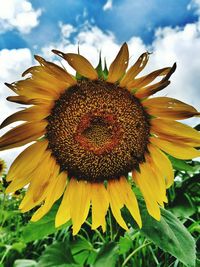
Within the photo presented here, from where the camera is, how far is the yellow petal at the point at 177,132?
987 millimetres

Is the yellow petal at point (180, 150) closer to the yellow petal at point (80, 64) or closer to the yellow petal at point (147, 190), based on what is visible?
the yellow petal at point (147, 190)

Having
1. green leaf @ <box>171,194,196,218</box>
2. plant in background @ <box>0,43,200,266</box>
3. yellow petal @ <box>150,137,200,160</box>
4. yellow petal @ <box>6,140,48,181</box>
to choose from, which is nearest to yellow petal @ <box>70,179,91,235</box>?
plant in background @ <box>0,43,200,266</box>

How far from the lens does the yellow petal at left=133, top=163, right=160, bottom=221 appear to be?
3.20 feet

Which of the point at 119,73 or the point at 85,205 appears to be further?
the point at 85,205

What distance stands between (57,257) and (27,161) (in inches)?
10.7

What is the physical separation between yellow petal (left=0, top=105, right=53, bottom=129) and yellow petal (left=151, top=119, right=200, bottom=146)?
0.24m

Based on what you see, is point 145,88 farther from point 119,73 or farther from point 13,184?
point 13,184

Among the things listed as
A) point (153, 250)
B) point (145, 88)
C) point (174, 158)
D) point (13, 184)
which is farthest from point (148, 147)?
point (153, 250)

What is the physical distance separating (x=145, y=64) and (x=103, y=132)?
216 mm

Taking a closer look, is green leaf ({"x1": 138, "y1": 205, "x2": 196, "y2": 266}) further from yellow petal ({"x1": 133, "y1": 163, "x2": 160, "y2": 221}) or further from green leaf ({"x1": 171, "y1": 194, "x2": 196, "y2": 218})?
green leaf ({"x1": 171, "y1": 194, "x2": 196, "y2": 218})

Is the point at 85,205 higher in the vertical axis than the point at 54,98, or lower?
lower

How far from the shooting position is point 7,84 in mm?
891

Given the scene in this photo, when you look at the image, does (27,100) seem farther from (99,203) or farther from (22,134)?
(99,203)

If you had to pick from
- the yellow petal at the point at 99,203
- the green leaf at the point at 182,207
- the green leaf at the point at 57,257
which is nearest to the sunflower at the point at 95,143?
the yellow petal at the point at 99,203
